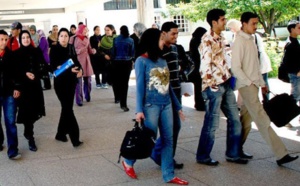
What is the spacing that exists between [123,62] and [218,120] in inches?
204

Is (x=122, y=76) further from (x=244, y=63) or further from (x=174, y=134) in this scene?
(x=244, y=63)

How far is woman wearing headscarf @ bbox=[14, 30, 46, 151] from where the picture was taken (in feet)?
24.9

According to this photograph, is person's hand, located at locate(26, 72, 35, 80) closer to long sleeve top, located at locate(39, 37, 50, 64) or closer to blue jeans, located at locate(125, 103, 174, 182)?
blue jeans, located at locate(125, 103, 174, 182)

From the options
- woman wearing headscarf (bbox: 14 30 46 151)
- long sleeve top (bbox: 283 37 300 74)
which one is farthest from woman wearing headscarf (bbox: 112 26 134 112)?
long sleeve top (bbox: 283 37 300 74)

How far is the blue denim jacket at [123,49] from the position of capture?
436 inches

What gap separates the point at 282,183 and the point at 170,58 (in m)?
1.97

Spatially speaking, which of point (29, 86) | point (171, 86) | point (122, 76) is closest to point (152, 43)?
point (171, 86)

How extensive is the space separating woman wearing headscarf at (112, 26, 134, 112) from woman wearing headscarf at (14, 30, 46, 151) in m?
3.16

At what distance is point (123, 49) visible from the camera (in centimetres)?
1109

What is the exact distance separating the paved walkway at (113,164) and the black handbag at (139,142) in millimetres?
441

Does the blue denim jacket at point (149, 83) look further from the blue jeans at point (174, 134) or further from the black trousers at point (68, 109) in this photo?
the black trousers at point (68, 109)

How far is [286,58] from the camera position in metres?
8.09

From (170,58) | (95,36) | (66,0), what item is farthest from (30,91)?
(66,0)

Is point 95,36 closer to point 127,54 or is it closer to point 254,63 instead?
point 127,54
